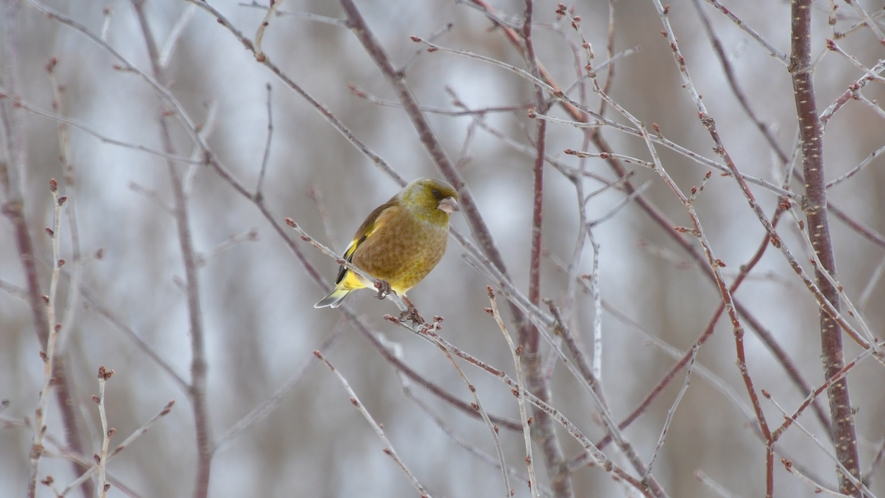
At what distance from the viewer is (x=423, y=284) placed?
11641mm

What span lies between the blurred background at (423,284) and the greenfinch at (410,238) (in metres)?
5.30

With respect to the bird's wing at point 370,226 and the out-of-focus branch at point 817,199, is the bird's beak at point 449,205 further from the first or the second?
the out-of-focus branch at point 817,199

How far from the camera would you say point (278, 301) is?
11.9 metres

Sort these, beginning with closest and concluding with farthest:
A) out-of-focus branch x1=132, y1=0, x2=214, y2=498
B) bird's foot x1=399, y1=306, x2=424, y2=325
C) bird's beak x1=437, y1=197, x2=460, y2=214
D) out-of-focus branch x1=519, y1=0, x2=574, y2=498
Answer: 1. out-of-focus branch x1=519, y1=0, x2=574, y2=498
2. out-of-focus branch x1=132, y1=0, x2=214, y2=498
3. bird's foot x1=399, y1=306, x2=424, y2=325
4. bird's beak x1=437, y1=197, x2=460, y2=214

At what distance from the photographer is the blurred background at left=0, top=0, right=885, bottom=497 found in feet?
31.6

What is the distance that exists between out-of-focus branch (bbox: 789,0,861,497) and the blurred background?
6.85m

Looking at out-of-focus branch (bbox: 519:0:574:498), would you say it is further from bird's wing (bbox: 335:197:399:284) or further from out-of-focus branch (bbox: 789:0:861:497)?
bird's wing (bbox: 335:197:399:284)

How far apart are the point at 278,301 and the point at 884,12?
10479mm

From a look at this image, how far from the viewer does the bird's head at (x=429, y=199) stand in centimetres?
374

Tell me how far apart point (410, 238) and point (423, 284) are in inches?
315

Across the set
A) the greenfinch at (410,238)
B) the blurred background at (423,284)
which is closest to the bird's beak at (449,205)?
the greenfinch at (410,238)

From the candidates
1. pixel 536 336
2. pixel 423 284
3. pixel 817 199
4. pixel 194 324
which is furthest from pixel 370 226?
pixel 423 284

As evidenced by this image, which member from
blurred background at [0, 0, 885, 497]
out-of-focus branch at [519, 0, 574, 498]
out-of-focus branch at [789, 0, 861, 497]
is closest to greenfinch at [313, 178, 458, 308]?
out-of-focus branch at [519, 0, 574, 498]

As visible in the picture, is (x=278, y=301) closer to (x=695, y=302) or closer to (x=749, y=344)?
(x=695, y=302)
